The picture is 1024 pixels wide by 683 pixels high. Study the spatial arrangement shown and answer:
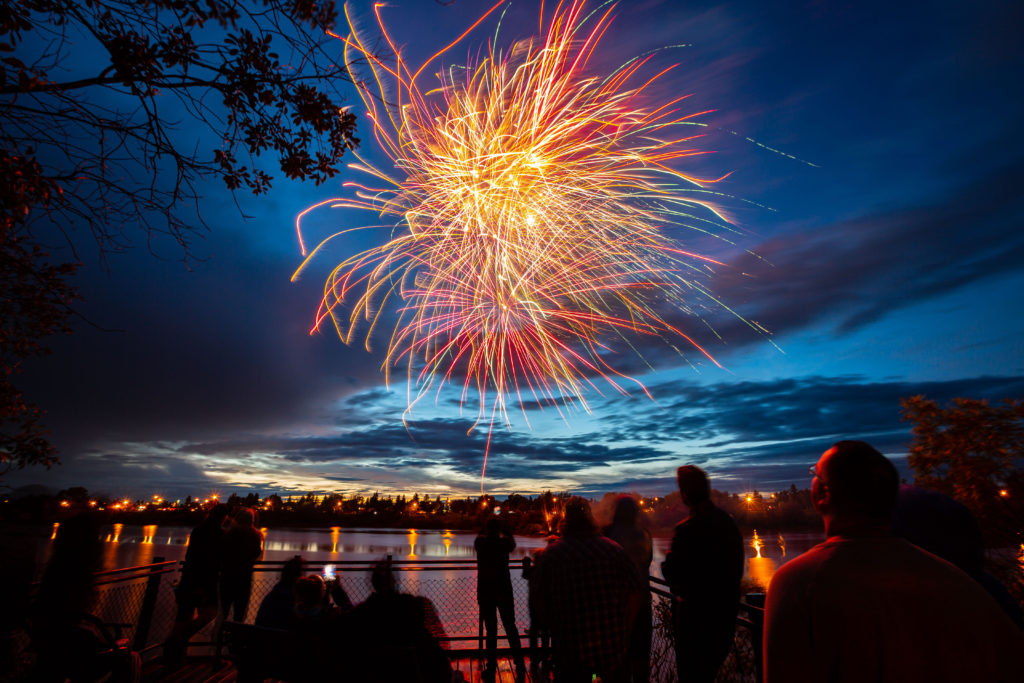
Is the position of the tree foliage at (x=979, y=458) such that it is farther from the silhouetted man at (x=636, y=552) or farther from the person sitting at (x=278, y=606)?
the person sitting at (x=278, y=606)

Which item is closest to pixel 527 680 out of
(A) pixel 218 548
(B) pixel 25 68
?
(A) pixel 218 548

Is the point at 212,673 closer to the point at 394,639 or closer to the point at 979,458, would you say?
the point at 394,639

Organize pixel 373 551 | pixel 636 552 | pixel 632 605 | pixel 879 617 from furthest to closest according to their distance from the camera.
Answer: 1. pixel 373 551
2. pixel 636 552
3. pixel 632 605
4. pixel 879 617

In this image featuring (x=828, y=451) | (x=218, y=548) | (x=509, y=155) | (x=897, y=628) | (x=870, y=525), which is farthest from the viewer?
(x=509, y=155)

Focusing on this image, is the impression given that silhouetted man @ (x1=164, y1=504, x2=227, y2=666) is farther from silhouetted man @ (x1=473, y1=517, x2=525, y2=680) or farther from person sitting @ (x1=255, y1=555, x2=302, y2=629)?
silhouetted man @ (x1=473, y1=517, x2=525, y2=680)

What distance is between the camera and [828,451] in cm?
143

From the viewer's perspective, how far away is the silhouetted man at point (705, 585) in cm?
276

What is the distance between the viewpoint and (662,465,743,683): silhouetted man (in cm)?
276

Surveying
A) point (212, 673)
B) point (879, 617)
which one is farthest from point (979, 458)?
point (212, 673)

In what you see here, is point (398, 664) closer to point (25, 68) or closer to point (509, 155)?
point (25, 68)

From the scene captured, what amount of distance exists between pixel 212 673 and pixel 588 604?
4.78 m

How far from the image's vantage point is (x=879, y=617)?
109 centimetres

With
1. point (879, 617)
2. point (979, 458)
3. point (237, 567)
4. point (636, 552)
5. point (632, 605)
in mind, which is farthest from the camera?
point (979, 458)

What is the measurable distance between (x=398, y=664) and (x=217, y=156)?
3.90 m
